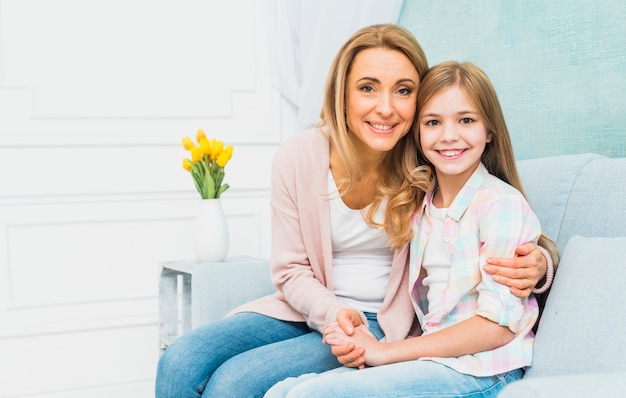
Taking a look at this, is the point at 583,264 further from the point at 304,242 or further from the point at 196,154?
the point at 196,154

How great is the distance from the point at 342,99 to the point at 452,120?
0.25 metres

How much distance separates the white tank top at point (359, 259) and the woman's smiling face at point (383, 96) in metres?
0.16

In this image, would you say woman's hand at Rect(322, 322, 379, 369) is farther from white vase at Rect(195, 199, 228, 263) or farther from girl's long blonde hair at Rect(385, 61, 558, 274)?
white vase at Rect(195, 199, 228, 263)

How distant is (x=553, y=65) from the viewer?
5.97 feet

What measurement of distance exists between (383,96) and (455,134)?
0.18 meters

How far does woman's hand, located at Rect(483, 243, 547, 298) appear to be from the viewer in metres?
1.21

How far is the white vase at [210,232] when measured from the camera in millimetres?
2334

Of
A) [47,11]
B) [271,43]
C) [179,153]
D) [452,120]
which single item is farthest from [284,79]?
[452,120]

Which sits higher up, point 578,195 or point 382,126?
point 382,126

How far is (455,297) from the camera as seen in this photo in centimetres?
129

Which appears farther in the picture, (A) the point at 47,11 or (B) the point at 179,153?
(B) the point at 179,153

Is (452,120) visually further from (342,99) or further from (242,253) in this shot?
(242,253)

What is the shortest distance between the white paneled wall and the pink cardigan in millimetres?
1185

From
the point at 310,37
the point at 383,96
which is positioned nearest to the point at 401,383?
the point at 383,96
